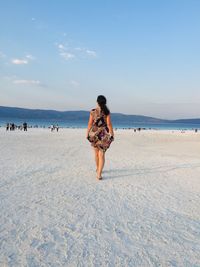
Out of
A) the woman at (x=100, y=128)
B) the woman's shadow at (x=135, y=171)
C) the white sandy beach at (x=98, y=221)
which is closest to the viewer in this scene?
the white sandy beach at (x=98, y=221)

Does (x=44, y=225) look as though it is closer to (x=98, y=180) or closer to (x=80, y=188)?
(x=80, y=188)

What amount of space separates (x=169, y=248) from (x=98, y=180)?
447 cm

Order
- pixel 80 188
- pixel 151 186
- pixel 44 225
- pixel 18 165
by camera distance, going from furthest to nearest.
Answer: pixel 18 165 < pixel 151 186 < pixel 80 188 < pixel 44 225

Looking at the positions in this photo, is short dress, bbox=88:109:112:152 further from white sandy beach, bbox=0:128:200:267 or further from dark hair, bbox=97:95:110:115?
white sandy beach, bbox=0:128:200:267

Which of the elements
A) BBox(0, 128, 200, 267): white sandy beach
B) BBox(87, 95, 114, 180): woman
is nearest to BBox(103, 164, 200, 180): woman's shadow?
BBox(0, 128, 200, 267): white sandy beach

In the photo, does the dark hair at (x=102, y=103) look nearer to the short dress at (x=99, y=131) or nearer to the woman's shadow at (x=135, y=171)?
the short dress at (x=99, y=131)

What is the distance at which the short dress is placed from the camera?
26.1ft

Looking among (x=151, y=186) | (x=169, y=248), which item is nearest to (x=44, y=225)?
(x=169, y=248)

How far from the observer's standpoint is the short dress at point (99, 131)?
7.95 m

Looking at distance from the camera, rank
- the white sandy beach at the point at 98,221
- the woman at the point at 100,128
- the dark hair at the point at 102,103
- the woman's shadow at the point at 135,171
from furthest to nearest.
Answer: the woman's shadow at the point at 135,171 < the woman at the point at 100,128 < the dark hair at the point at 102,103 < the white sandy beach at the point at 98,221

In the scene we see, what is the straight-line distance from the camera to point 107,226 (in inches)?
179

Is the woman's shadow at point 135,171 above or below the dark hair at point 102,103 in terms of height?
below

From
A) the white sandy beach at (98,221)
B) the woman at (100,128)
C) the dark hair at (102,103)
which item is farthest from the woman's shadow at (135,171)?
the dark hair at (102,103)

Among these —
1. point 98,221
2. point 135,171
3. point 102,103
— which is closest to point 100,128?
point 102,103
